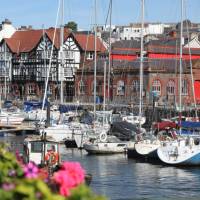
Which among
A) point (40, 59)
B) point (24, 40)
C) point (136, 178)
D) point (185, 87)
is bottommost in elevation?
point (136, 178)

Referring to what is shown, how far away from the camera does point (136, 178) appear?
3756cm

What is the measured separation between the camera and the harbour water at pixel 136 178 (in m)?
31.4

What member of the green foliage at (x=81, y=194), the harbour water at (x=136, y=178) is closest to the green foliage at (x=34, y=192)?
the green foliage at (x=81, y=194)

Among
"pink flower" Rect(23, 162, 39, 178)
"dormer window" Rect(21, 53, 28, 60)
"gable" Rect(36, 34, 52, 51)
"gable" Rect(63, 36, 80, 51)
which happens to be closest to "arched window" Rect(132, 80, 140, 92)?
"gable" Rect(63, 36, 80, 51)

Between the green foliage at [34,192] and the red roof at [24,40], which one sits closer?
the green foliage at [34,192]

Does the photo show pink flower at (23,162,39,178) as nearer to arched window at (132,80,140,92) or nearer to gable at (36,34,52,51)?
arched window at (132,80,140,92)

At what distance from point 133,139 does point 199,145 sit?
895 centimetres

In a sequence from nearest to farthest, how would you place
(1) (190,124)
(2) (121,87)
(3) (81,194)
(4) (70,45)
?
(3) (81,194) < (1) (190,124) < (2) (121,87) < (4) (70,45)

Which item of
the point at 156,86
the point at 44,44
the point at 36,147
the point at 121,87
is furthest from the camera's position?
the point at 44,44

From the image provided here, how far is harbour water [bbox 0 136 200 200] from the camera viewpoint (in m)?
31.4

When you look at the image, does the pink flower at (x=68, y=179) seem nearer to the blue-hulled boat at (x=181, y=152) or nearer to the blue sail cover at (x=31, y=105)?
the blue-hulled boat at (x=181, y=152)

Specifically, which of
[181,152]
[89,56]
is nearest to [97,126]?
[181,152]

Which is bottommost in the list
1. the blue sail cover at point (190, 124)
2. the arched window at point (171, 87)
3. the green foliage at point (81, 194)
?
the blue sail cover at point (190, 124)

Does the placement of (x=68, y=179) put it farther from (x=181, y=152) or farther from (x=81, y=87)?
(x=81, y=87)
